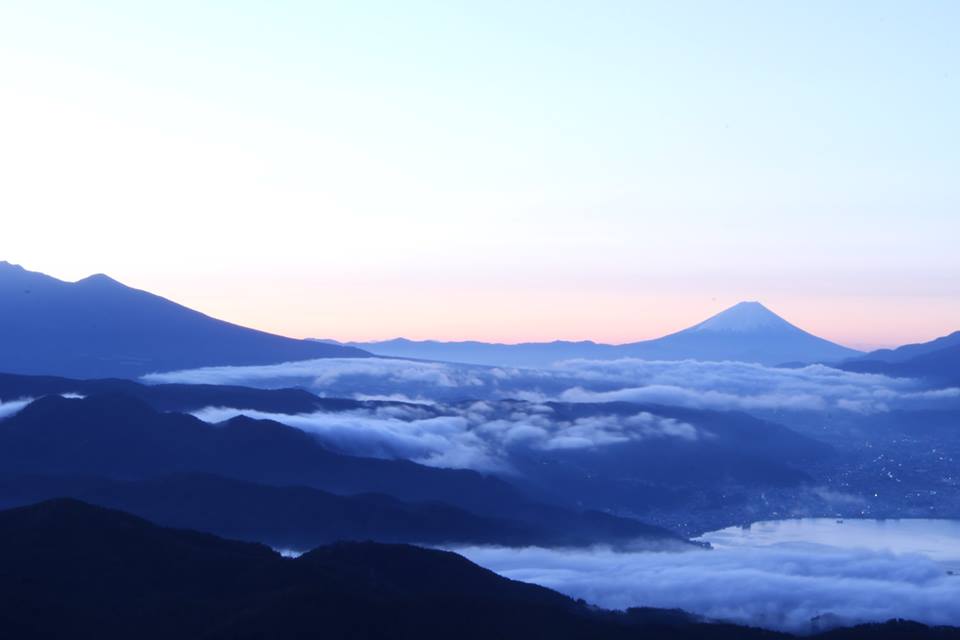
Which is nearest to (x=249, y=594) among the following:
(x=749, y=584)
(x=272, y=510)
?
(x=272, y=510)

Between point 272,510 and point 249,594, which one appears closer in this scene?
point 249,594

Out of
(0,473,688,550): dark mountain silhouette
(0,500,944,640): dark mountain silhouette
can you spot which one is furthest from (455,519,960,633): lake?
(0,500,944,640): dark mountain silhouette

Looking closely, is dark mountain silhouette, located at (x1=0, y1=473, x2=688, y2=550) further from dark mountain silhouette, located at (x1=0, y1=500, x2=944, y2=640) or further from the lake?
dark mountain silhouette, located at (x1=0, y1=500, x2=944, y2=640)

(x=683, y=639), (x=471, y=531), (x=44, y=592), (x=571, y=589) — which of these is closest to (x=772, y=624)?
(x=571, y=589)

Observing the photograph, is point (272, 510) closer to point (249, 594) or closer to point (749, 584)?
point (749, 584)

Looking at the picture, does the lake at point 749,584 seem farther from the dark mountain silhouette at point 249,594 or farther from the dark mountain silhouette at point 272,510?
the dark mountain silhouette at point 249,594
